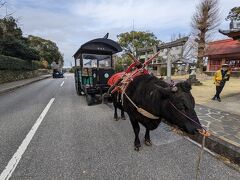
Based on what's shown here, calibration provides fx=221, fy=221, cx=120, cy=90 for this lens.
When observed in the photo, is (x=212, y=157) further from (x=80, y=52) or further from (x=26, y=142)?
(x=80, y=52)

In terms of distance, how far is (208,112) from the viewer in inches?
287

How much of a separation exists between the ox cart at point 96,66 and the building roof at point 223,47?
22.7m

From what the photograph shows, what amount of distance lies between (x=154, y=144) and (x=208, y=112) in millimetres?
3338

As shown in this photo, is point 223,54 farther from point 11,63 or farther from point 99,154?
point 99,154

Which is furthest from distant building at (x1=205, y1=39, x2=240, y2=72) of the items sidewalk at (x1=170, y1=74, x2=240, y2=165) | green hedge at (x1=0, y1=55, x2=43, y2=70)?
green hedge at (x1=0, y1=55, x2=43, y2=70)

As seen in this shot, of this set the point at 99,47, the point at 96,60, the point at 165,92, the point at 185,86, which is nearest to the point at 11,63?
the point at 96,60

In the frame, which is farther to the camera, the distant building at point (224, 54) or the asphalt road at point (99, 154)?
the distant building at point (224, 54)

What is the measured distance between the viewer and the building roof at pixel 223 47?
94.1 ft

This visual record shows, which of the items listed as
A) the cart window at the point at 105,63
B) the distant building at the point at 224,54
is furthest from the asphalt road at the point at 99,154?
the distant building at the point at 224,54

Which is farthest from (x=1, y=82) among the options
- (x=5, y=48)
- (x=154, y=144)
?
(x=154, y=144)

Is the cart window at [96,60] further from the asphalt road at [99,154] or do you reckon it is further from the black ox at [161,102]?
the black ox at [161,102]

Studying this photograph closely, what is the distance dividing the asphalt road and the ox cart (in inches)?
131

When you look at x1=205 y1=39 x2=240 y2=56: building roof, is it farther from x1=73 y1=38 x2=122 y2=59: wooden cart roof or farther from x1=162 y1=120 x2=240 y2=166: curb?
x1=162 y1=120 x2=240 y2=166: curb

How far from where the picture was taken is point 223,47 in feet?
103
